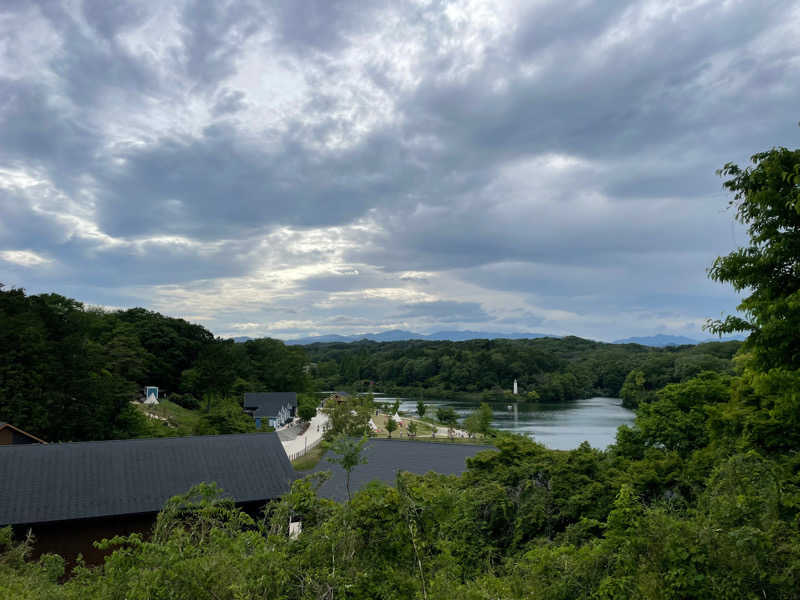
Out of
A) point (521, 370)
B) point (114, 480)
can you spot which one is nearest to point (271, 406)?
point (114, 480)

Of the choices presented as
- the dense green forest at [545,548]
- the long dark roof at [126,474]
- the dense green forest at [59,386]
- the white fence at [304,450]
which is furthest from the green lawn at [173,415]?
the dense green forest at [545,548]

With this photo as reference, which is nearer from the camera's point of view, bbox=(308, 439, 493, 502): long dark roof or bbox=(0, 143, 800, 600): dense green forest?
bbox=(0, 143, 800, 600): dense green forest

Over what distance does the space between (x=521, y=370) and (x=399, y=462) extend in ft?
236

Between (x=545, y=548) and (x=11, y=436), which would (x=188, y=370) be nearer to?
(x=11, y=436)

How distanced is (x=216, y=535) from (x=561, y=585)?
10.2 feet

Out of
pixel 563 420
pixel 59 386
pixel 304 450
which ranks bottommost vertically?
pixel 563 420

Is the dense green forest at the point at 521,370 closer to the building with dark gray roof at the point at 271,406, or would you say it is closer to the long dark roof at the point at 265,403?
the building with dark gray roof at the point at 271,406

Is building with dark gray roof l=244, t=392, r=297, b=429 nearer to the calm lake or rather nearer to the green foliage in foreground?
the calm lake

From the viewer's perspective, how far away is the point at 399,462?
17.9 m

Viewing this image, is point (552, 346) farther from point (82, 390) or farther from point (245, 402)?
point (82, 390)

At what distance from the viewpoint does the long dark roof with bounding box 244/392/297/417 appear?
42.0 meters

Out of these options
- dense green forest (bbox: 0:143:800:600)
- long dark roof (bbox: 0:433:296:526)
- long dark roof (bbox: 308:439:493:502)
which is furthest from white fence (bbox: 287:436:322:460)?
dense green forest (bbox: 0:143:800:600)

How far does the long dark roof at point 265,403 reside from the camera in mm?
42000

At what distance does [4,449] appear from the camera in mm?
10641
